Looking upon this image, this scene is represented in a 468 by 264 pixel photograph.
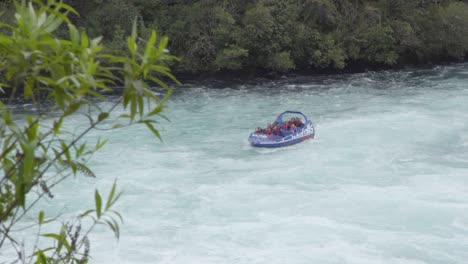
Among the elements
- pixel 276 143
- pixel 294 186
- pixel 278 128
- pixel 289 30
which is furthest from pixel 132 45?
pixel 289 30

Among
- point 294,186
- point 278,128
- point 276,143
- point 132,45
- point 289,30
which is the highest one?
point 132,45

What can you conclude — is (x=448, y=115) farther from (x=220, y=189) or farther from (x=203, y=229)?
(x=203, y=229)

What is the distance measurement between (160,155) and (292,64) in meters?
11.7

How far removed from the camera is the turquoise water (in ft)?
34.0

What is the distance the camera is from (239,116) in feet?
66.3

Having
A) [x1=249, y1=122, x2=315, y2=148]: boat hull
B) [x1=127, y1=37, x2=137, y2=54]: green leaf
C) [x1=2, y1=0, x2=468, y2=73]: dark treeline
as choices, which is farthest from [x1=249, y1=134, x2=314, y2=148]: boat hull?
[x1=127, y1=37, x2=137, y2=54]: green leaf

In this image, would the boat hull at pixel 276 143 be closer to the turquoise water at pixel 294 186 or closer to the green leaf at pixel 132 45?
the turquoise water at pixel 294 186

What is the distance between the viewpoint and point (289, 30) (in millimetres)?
27109

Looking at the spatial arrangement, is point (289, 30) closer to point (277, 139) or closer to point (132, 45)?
point (277, 139)

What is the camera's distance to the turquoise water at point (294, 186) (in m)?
10.4

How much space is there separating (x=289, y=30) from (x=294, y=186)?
14.8 meters

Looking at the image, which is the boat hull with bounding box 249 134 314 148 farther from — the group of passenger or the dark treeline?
the dark treeline

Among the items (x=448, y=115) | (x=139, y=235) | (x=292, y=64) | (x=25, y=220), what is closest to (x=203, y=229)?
(x=139, y=235)

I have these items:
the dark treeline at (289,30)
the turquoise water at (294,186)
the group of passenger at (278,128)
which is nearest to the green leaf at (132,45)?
the turquoise water at (294,186)
